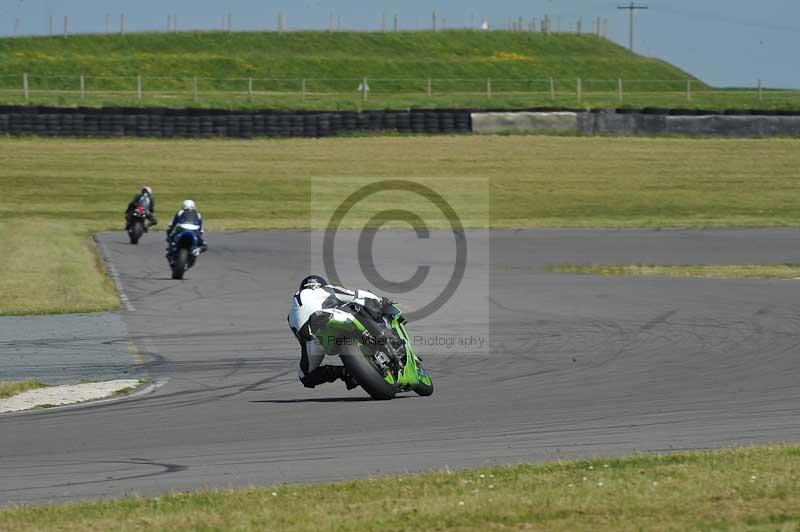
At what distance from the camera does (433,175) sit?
154ft

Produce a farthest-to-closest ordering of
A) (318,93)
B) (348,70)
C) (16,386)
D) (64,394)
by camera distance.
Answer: (348,70) → (318,93) → (16,386) → (64,394)

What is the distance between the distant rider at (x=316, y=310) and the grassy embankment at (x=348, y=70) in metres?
44.8

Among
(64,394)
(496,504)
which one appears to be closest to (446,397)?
(64,394)

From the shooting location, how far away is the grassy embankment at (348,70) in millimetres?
61816

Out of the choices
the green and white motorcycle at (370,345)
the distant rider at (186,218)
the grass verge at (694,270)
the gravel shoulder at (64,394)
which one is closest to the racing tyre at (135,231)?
the distant rider at (186,218)

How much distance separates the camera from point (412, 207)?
45094 mm

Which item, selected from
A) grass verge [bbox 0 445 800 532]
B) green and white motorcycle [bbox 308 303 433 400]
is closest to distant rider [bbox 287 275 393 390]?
green and white motorcycle [bbox 308 303 433 400]

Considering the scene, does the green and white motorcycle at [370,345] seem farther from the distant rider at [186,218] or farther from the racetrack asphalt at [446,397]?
the distant rider at [186,218]

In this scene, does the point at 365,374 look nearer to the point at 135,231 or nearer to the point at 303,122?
the point at 135,231

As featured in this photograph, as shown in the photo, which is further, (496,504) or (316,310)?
(316,310)

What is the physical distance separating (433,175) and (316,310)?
3526 centimetres

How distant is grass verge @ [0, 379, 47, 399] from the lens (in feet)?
42.4

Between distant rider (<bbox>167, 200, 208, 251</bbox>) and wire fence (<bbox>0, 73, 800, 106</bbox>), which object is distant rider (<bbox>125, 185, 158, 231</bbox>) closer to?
distant rider (<bbox>167, 200, 208, 251</bbox>)

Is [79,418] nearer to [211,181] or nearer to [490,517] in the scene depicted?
[490,517]
